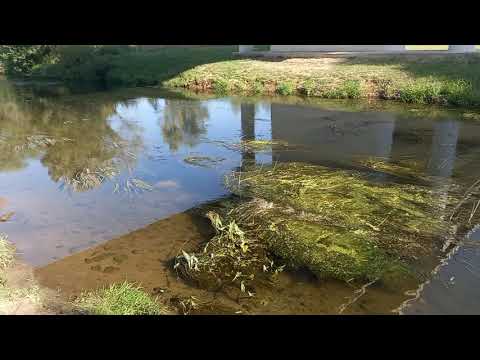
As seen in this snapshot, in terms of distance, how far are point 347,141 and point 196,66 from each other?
14841 millimetres

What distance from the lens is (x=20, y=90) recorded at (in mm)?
23656

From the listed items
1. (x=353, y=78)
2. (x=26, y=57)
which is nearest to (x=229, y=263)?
(x=353, y=78)

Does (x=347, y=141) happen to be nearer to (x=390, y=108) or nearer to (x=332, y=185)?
(x=332, y=185)

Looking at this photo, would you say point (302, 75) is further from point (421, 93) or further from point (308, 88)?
point (421, 93)

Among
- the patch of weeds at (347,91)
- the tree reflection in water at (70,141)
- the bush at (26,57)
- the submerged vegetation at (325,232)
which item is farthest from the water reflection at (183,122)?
the bush at (26,57)

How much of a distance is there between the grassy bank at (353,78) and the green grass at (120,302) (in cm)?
1313

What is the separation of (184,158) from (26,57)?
27.9m

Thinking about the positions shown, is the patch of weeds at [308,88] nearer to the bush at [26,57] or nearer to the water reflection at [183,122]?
the water reflection at [183,122]

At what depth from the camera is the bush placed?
1227 inches

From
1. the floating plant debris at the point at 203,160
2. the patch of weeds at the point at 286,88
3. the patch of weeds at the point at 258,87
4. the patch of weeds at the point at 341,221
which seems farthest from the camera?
the patch of weeds at the point at 258,87

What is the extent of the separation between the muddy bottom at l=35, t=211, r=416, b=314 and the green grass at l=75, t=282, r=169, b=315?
187 millimetres

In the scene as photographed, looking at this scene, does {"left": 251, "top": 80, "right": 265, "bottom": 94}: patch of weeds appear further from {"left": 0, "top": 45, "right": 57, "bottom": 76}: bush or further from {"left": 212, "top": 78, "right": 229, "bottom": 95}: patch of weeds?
{"left": 0, "top": 45, "right": 57, "bottom": 76}: bush

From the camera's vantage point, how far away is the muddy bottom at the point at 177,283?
4215mm
